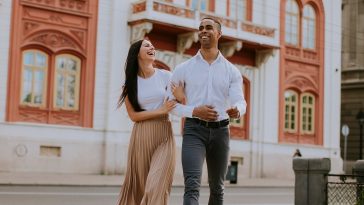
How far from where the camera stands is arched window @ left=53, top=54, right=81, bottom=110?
2534cm

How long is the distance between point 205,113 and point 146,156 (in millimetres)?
761

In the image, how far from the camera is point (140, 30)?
26.6 m

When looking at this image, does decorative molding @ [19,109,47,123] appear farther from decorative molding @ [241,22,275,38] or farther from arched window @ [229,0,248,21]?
arched window @ [229,0,248,21]

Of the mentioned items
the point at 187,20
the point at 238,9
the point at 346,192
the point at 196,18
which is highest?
the point at 238,9

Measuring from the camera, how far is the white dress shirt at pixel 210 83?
6.52 meters

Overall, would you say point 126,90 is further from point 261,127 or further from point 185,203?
point 261,127

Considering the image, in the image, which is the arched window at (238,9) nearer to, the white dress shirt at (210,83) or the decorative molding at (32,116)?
the decorative molding at (32,116)

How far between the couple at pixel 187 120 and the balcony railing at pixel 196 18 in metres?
19.6

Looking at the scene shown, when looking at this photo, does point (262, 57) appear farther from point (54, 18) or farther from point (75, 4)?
point (54, 18)

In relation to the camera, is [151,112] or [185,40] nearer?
[151,112]

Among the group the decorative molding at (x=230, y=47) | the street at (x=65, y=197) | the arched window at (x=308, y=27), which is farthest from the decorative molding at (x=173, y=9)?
the street at (x=65, y=197)

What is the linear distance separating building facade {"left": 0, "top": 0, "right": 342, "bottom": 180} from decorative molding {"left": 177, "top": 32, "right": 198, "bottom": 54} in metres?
0.04

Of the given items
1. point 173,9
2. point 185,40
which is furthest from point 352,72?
point 173,9

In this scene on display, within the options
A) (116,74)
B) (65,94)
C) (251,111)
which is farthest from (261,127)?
(65,94)
